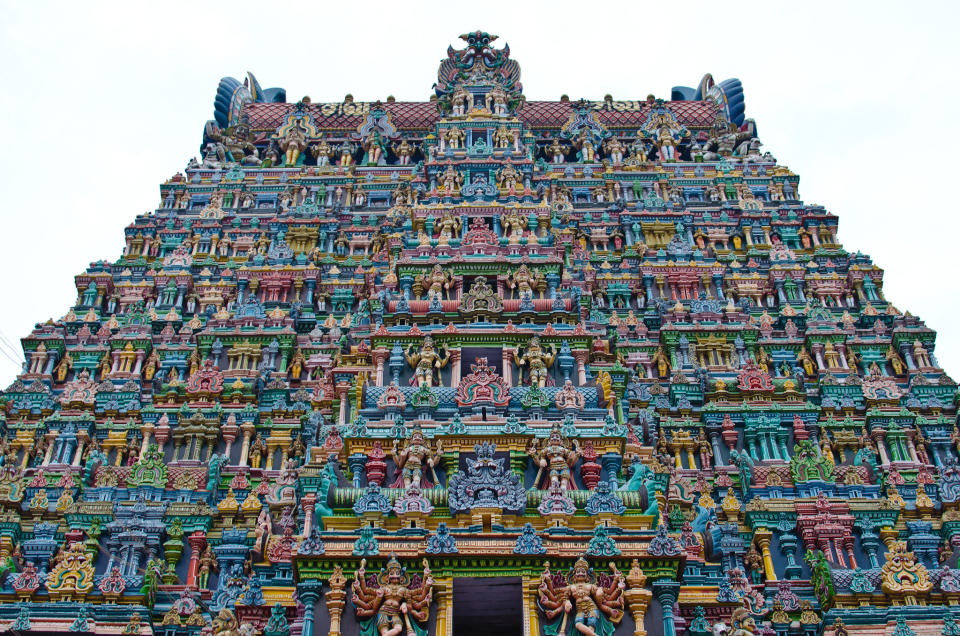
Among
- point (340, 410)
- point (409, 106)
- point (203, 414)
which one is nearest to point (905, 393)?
point (340, 410)

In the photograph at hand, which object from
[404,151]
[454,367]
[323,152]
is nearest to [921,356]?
[454,367]

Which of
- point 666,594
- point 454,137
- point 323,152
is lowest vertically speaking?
point 666,594

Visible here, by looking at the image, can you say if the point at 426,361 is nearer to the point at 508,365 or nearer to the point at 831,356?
the point at 508,365

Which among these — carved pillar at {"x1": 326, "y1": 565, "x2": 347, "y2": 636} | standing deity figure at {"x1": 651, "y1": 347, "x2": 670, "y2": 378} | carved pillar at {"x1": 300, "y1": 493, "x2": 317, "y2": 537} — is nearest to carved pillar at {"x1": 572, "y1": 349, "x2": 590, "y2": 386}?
standing deity figure at {"x1": 651, "y1": 347, "x2": 670, "y2": 378}

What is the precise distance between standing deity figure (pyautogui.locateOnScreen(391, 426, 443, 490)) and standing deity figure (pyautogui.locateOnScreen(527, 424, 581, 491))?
1.70 metres

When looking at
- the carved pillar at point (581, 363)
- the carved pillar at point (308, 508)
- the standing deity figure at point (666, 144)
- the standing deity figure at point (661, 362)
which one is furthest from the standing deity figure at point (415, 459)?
the standing deity figure at point (666, 144)

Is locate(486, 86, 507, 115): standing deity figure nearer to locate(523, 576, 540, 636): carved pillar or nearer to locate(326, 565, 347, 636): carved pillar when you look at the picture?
locate(523, 576, 540, 636): carved pillar

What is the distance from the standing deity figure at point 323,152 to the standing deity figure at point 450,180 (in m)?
6.31

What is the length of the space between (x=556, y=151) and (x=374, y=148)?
6.09 meters

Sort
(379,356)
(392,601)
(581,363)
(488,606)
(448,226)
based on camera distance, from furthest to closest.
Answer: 1. (448,226)
2. (379,356)
3. (581,363)
4. (488,606)
5. (392,601)

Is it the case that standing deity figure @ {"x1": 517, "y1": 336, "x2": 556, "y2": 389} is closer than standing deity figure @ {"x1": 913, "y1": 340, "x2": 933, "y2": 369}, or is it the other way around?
standing deity figure @ {"x1": 517, "y1": 336, "x2": 556, "y2": 389}

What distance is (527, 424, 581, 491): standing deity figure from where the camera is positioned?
20.2 meters

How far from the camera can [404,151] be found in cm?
3994

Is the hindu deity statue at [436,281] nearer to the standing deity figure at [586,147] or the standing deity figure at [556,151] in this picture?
the standing deity figure at [586,147]
